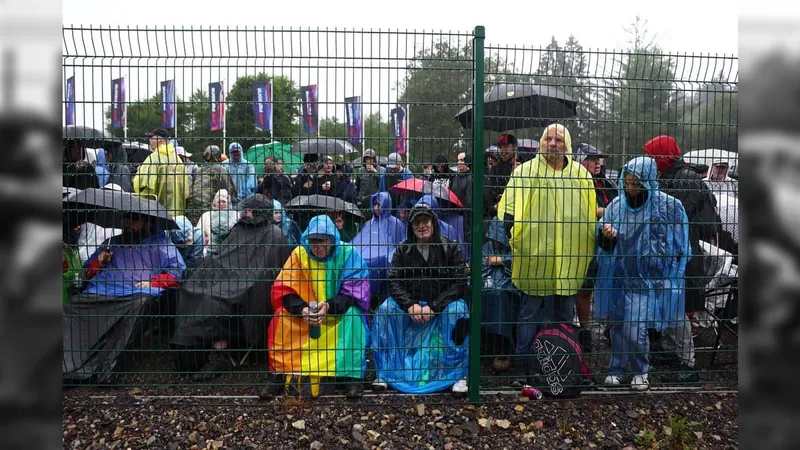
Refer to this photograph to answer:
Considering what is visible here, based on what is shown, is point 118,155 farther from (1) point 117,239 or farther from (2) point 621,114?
(2) point 621,114

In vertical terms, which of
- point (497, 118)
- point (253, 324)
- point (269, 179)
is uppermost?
point (497, 118)

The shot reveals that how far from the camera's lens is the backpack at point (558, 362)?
4.58 meters

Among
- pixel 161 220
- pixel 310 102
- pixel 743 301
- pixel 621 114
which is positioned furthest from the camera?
pixel 161 220

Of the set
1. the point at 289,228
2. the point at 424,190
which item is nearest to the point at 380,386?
the point at 289,228

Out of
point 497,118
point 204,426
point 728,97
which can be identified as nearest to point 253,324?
point 204,426

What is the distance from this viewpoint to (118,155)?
4891 mm

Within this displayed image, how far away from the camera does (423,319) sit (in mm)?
4516

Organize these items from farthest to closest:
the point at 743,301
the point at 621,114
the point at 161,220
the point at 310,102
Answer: the point at 161,220 → the point at 621,114 → the point at 310,102 → the point at 743,301

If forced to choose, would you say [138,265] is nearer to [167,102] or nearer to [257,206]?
[257,206]

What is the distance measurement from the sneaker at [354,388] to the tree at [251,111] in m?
1.98

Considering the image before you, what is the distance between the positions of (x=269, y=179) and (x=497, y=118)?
176cm

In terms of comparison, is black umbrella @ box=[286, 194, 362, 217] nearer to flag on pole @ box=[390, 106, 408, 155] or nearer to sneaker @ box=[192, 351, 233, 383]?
flag on pole @ box=[390, 106, 408, 155]

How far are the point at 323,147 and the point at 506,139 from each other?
5.08 feet

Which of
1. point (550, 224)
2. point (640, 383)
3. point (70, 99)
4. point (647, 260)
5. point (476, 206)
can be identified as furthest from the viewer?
point (640, 383)
